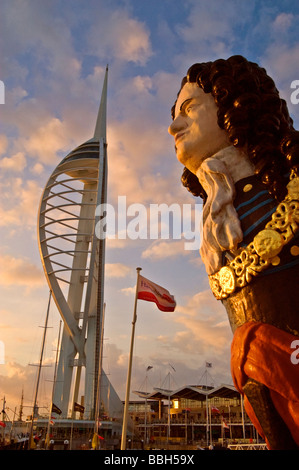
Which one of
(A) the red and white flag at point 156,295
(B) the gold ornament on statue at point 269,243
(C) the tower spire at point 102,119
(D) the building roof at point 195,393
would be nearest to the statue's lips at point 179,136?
(B) the gold ornament on statue at point 269,243

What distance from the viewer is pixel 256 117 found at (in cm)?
386

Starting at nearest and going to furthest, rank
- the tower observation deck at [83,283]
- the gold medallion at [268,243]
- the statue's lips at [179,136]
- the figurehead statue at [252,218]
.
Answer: the figurehead statue at [252,218] < the gold medallion at [268,243] < the statue's lips at [179,136] < the tower observation deck at [83,283]

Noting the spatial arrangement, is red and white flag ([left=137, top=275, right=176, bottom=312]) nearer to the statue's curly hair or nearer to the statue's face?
the statue's face

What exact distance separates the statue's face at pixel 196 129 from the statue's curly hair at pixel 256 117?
12cm

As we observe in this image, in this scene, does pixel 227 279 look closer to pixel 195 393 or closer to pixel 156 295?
pixel 156 295

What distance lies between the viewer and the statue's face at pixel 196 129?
13.6ft

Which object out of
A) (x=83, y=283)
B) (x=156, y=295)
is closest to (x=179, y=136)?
(x=156, y=295)

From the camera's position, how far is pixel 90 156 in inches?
1649

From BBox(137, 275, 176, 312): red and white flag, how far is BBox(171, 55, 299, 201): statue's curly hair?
25.5 feet

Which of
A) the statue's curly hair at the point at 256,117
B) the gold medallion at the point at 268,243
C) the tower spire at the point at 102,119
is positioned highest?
the tower spire at the point at 102,119

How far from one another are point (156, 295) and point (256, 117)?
28.2 ft

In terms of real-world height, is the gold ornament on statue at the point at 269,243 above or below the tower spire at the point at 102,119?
below

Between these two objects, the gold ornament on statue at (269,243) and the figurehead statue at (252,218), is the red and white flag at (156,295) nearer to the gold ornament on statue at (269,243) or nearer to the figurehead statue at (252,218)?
the figurehead statue at (252,218)
